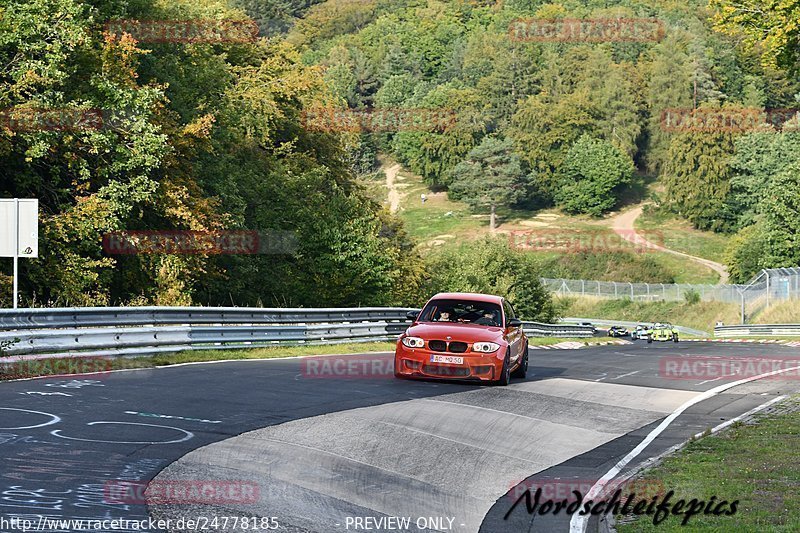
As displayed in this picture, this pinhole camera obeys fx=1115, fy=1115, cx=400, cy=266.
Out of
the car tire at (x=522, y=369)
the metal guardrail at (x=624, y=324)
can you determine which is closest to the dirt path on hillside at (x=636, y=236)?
the metal guardrail at (x=624, y=324)

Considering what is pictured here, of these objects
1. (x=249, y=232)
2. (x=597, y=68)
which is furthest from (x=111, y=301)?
(x=597, y=68)

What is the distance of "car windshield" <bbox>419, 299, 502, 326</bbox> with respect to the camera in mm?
20219

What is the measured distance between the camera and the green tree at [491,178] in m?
144

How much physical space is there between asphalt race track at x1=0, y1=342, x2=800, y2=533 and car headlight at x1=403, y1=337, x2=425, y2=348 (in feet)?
2.07

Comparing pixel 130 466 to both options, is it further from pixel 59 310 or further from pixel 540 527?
pixel 59 310

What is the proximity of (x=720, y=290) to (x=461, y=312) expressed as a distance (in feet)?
241

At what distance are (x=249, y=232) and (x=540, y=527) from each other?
1409 inches

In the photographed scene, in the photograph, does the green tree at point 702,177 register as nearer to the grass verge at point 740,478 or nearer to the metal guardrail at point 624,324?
the metal guardrail at point 624,324

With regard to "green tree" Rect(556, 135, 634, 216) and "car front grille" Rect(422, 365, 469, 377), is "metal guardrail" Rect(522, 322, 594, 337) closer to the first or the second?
"car front grille" Rect(422, 365, 469, 377)

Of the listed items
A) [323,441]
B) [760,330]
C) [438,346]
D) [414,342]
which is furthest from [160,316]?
[760,330]

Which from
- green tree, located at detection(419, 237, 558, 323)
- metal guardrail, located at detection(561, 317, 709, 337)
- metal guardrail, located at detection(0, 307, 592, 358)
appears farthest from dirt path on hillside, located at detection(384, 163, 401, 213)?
metal guardrail, located at detection(0, 307, 592, 358)

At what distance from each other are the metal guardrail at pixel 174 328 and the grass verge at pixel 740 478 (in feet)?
34.5

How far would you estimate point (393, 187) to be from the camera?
167 m

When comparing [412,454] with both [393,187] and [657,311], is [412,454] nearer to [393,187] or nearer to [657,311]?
[657,311]
